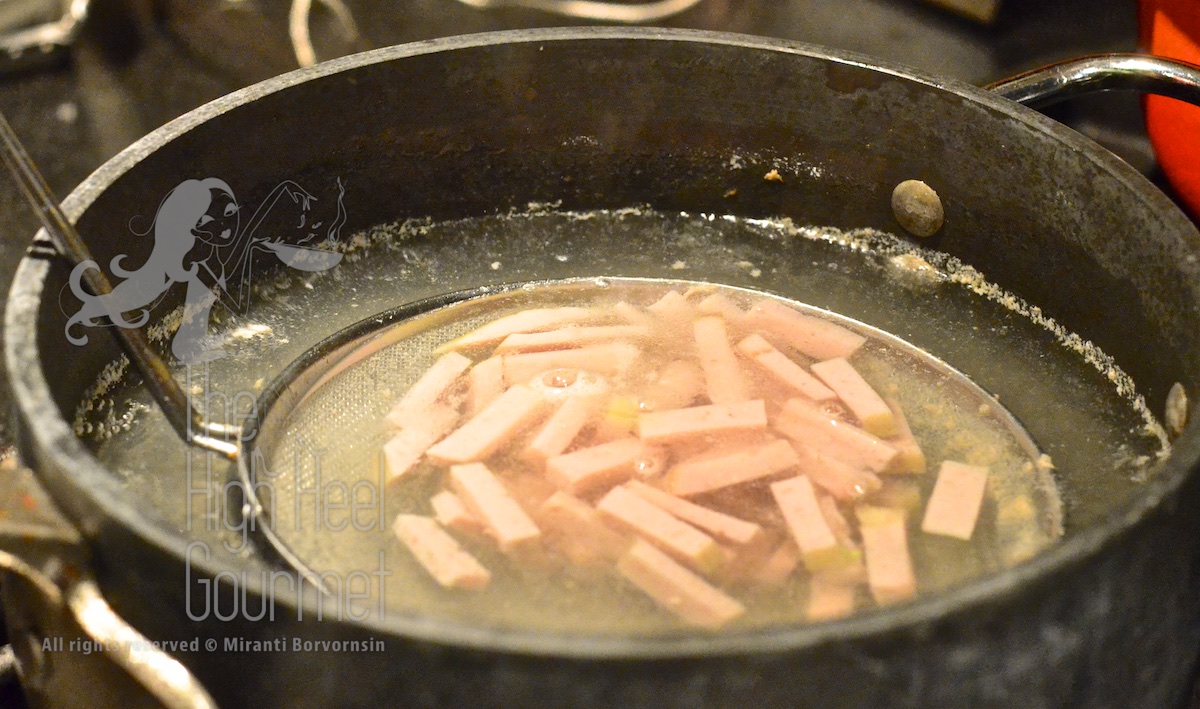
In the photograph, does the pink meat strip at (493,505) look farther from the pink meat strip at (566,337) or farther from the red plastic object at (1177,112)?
the red plastic object at (1177,112)

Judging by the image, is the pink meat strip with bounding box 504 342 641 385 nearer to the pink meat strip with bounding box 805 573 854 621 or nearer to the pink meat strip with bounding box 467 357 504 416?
the pink meat strip with bounding box 467 357 504 416

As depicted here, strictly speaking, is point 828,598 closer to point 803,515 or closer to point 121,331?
point 803,515

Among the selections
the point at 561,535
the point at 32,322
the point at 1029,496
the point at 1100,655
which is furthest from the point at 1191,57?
the point at 32,322

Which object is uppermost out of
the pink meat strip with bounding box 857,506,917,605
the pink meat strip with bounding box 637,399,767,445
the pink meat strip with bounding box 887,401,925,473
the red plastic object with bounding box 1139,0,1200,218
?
the red plastic object with bounding box 1139,0,1200,218

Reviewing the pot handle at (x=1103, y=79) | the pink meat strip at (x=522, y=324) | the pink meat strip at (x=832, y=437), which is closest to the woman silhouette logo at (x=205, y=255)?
the pink meat strip at (x=522, y=324)

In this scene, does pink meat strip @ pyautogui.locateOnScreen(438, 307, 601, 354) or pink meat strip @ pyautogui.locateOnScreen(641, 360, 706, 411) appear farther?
pink meat strip @ pyautogui.locateOnScreen(438, 307, 601, 354)

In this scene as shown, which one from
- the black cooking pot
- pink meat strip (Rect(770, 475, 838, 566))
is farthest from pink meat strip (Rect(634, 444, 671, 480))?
the black cooking pot

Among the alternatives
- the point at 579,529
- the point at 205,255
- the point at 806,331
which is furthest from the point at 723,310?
the point at 205,255
